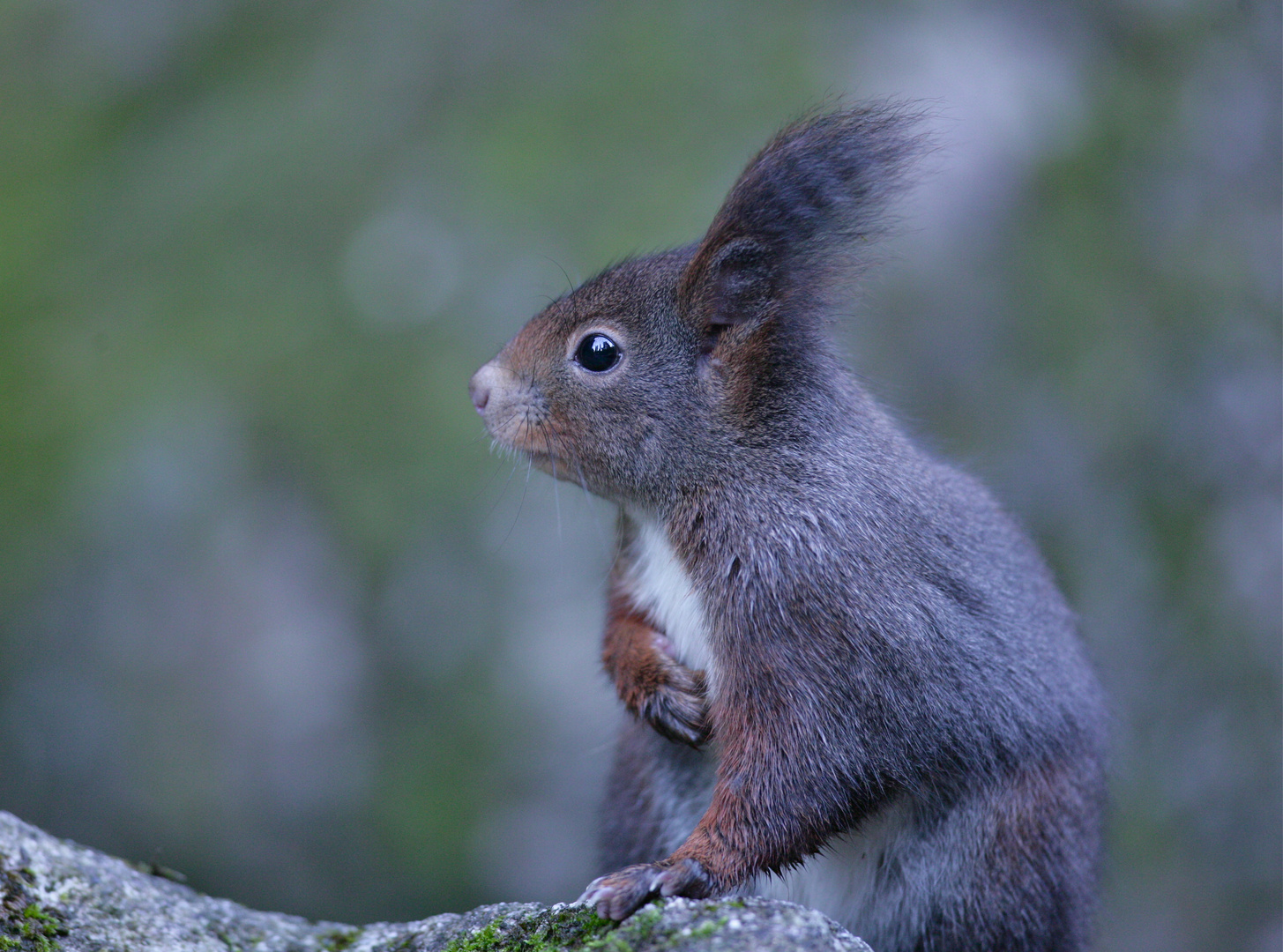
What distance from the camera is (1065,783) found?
3.60 m

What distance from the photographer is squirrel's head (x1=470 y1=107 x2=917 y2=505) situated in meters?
3.41

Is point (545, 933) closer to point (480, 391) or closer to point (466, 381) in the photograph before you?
point (480, 391)

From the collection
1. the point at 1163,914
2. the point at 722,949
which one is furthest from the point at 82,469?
the point at 1163,914

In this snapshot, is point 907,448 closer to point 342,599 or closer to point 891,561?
point 891,561

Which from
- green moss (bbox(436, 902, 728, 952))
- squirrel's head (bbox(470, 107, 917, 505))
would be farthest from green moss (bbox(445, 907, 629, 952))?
squirrel's head (bbox(470, 107, 917, 505))

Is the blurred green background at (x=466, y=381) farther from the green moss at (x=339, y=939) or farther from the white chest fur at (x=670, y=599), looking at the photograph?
the green moss at (x=339, y=939)

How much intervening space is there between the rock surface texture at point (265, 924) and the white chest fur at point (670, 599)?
0.81 meters

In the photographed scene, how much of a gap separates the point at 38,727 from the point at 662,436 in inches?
179

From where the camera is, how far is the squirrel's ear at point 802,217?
11.1 ft

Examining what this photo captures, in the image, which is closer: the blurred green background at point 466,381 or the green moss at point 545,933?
the green moss at point 545,933

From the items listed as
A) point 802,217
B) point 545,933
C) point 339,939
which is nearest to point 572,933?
point 545,933

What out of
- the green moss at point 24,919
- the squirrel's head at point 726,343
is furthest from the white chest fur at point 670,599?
the green moss at point 24,919

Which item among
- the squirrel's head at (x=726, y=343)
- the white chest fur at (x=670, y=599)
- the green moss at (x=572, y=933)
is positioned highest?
the squirrel's head at (x=726, y=343)

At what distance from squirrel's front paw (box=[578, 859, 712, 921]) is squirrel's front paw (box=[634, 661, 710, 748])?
47cm
